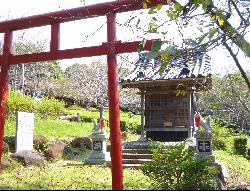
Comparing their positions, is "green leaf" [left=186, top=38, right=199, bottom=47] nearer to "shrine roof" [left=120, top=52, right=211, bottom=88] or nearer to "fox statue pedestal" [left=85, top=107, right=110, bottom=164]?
"shrine roof" [left=120, top=52, right=211, bottom=88]

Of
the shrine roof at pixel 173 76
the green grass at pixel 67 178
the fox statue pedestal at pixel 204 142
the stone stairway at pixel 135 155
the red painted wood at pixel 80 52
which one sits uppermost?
the shrine roof at pixel 173 76

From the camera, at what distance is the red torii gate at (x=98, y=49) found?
6877mm

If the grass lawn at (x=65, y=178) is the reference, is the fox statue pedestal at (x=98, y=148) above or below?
above

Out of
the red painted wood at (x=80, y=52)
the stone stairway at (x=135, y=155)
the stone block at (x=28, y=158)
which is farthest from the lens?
the stone stairway at (x=135, y=155)

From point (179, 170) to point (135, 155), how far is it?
601cm

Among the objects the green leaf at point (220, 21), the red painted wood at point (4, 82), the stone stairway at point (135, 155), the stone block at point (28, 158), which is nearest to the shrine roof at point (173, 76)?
the stone stairway at point (135, 155)

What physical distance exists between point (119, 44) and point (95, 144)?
22.0 feet

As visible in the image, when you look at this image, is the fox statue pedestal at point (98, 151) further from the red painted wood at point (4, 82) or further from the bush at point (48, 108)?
the bush at point (48, 108)

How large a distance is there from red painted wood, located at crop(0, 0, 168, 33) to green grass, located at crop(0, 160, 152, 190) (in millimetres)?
3789

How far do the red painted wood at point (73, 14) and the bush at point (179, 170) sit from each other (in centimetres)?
316

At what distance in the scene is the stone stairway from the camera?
482 inches

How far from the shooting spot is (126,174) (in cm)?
1034

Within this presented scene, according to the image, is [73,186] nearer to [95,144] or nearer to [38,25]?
[38,25]

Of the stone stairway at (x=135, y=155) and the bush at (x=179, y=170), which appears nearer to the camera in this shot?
the bush at (x=179, y=170)
